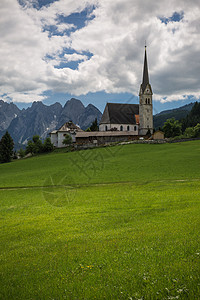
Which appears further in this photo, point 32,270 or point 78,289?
point 32,270

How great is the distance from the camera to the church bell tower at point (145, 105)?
9694cm

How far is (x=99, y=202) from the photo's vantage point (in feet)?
57.6

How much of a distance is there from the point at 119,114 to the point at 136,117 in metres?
7.96

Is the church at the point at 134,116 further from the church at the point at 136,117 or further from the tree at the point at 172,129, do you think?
the tree at the point at 172,129

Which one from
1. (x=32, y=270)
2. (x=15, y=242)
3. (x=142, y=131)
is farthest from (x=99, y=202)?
(x=142, y=131)

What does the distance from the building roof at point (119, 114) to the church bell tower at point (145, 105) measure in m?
4.88

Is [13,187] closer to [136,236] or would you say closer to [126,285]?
[136,236]

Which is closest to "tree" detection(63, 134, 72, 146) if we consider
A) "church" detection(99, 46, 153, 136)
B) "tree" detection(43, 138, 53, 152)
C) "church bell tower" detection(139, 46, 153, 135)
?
"tree" detection(43, 138, 53, 152)

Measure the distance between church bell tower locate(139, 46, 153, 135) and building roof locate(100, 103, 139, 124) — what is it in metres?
4.88

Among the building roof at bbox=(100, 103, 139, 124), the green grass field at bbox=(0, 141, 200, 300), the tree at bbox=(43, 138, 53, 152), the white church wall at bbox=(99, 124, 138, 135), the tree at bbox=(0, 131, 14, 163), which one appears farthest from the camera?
the building roof at bbox=(100, 103, 139, 124)

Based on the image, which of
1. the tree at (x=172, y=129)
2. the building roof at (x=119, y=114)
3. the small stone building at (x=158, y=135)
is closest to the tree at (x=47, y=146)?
the building roof at (x=119, y=114)

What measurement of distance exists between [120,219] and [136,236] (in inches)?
122

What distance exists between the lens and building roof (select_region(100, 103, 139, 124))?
99.9 metres

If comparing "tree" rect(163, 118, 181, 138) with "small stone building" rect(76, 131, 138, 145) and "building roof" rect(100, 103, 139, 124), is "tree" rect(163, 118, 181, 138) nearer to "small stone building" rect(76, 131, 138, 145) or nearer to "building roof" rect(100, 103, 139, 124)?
"building roof" rect(100, 103, 139, 124)
